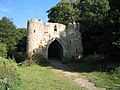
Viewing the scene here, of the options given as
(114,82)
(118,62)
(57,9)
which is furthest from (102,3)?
(114,82)

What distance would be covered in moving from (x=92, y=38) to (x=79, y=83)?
35.2 feet

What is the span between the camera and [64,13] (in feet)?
107

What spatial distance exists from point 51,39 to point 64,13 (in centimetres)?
559

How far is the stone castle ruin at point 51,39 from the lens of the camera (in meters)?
27.1

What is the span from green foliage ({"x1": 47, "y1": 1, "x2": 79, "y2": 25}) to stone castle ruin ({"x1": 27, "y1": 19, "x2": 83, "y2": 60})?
3.23 meters

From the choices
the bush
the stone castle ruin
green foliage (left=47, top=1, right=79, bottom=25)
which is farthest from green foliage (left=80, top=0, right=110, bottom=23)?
the bush

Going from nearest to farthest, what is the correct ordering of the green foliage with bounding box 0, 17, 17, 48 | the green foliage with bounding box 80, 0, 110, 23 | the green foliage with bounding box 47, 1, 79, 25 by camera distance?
1. the green foliage with bounding box 80, 0, 110, 23
2. the green foliage with bounding box 47, 1, 79, 25
3. the green foliage with bounding box 0, 17, 17, 48

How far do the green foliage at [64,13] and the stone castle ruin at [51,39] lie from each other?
3233 mm

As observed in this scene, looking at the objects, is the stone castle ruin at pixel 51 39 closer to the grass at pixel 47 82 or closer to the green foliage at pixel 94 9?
the green foliage at pixel 94 9

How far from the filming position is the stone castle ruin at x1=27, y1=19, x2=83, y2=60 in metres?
27.1

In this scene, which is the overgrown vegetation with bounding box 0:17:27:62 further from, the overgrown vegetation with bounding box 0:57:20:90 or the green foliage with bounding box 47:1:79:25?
the overgrown vegetation with bounding box 0:57:20:90

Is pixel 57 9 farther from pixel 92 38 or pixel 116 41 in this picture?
pixel 116 41

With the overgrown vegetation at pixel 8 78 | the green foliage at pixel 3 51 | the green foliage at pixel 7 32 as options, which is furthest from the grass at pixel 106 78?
the green foliage at pixel 7 32

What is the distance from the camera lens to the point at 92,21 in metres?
27.8
